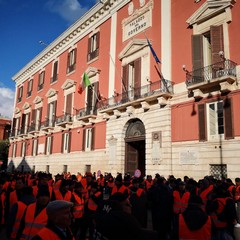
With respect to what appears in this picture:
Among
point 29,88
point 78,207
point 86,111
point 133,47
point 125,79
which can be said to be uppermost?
point 29,88

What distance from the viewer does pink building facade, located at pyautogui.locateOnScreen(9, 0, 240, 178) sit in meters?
14.1

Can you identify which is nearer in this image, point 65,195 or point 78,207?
point 65,195

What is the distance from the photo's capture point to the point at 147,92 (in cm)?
1792

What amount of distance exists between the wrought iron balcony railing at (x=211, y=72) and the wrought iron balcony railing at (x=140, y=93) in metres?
1.43

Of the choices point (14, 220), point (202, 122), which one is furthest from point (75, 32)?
point (14, 220)

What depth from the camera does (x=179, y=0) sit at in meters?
17.4

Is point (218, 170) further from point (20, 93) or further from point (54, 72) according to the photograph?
point (20, 93)

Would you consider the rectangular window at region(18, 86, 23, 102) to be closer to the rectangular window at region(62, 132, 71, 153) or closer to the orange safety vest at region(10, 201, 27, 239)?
the rectangular window at region(62, 132, 71, 153)

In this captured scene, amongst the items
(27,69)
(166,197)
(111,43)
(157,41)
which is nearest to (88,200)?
(166,197)

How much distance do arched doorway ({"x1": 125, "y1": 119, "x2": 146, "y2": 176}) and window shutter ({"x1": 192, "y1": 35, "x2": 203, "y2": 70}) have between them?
529cm

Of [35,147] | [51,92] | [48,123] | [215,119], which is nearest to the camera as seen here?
[215,119]

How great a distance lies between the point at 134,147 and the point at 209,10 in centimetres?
997

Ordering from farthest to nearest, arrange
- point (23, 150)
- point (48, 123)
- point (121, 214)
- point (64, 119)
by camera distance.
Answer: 1. point (23, 150)
2. point (48, 123)
3. point (64, 119)
4. point (121, 214)

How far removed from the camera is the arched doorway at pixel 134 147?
1875cm
